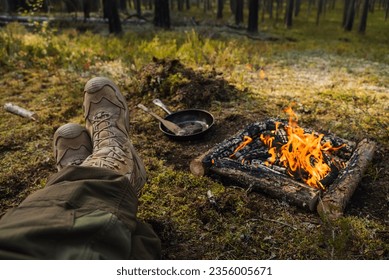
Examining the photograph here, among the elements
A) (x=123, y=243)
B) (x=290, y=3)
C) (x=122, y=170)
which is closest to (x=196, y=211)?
(x=122, y=170)

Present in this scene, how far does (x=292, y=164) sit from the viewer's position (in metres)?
3.14

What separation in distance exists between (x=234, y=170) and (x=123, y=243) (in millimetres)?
1757

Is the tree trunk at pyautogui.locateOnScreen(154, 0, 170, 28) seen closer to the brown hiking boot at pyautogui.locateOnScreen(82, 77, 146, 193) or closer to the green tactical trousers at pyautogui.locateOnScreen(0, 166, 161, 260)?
the brown hiking boot at pyautogui.locateOnScreen(82, 77, 146, 193)

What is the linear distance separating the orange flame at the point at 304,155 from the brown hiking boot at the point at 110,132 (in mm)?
1466

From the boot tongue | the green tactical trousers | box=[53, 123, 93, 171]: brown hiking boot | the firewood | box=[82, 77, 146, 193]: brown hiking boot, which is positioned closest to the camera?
the green tactical trousers

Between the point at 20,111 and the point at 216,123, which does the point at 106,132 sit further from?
the point at 20,111

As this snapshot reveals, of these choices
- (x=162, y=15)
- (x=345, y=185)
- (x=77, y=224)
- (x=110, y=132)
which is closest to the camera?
(x=77, y=224)

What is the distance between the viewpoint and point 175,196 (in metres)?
3.09

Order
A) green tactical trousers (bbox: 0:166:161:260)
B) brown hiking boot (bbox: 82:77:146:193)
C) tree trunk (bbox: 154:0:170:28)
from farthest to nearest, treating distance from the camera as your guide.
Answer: tree trunk (bbox: 154:0:170:28) < brown hiking boot (bbox: 82:77:146:193) < green tactical trousers (bbox: 0:166:161:260)

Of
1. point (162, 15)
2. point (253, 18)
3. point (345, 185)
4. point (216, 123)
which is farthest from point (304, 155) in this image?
point (253, 18)

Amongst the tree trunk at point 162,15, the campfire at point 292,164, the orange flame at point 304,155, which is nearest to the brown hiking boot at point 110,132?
the campfire at point 292,164

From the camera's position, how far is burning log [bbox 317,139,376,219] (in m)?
2.58

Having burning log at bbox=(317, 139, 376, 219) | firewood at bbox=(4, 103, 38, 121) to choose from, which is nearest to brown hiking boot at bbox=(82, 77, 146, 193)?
burning log at bbox=(317, 139, 376, 219)

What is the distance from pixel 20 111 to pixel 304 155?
4.52m
